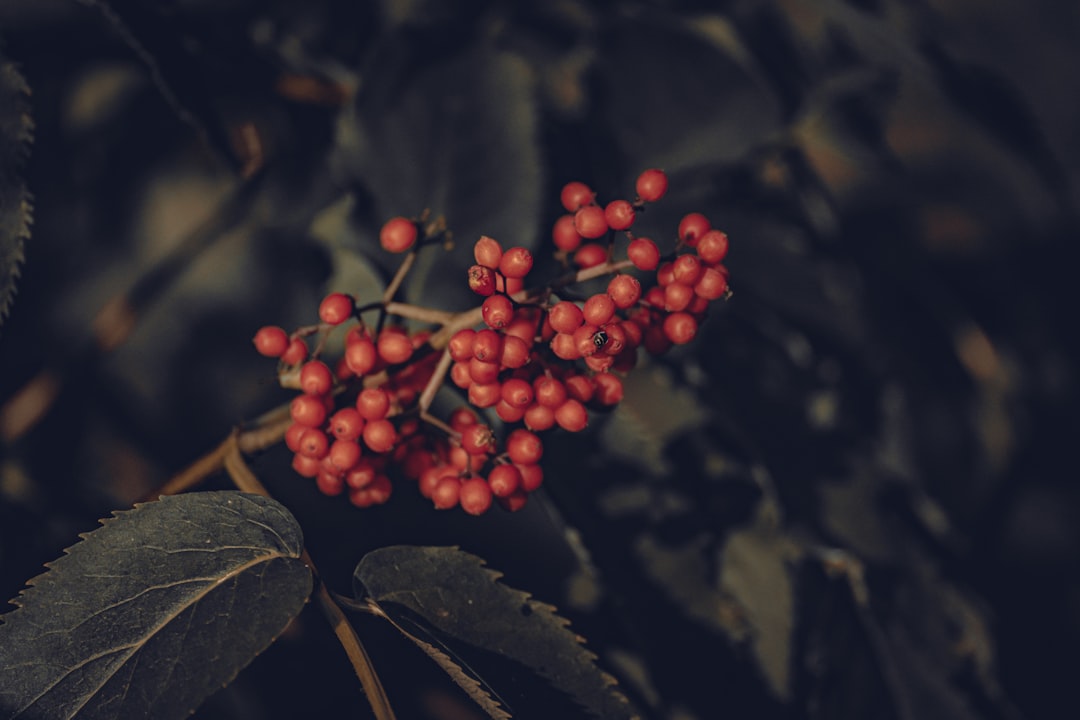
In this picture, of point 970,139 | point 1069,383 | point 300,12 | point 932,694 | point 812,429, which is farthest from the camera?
point 970,139

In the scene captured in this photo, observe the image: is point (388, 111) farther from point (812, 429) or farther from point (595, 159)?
point (812, 429)

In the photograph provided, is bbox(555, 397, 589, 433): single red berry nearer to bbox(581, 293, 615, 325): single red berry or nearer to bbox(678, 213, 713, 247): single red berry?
bbox(581, 293, 615, 325): single red berry

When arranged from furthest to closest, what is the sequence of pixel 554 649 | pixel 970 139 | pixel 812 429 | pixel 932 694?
pixel 970 139 → pixel 812 429 → pixel 932 694 → pixel 554 649

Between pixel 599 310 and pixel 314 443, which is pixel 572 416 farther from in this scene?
pixel 314 443

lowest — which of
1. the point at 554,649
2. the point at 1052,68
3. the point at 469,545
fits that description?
the point at 469,545

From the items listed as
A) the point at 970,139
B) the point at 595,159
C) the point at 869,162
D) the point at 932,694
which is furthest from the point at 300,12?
the point at 970,139

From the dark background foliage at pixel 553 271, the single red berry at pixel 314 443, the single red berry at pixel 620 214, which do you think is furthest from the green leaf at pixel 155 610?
the single red berry at pixel 620 214

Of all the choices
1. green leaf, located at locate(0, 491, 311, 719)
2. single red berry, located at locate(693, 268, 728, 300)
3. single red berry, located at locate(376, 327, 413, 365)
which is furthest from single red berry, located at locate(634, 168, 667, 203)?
green leaf, located at locate(0, 491, 311, 719)

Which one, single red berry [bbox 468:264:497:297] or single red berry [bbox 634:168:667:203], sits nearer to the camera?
single red berry [bbox 468:264:497:297]
